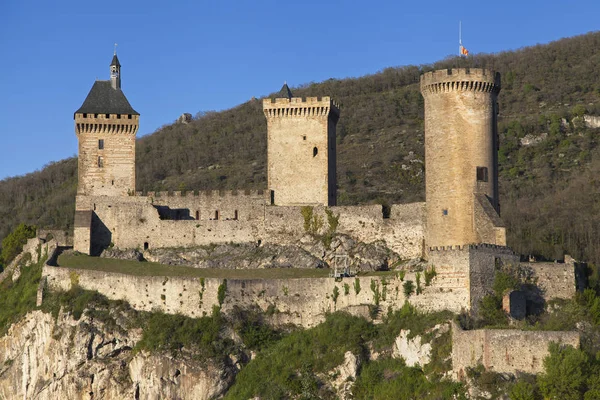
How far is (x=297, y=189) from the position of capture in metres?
63.6

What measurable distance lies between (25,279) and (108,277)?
290 inches

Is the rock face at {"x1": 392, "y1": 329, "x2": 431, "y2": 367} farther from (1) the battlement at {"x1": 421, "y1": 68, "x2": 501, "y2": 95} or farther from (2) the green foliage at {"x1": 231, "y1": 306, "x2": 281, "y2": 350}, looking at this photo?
(1) the battlement at {"x1": 421, "y1": 68, "x2": 501, "y2": 95}

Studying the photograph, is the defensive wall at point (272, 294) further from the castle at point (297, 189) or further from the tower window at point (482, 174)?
the tower window at point (482, 174)

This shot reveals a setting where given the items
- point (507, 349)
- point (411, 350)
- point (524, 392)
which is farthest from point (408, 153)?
point (524, 392)

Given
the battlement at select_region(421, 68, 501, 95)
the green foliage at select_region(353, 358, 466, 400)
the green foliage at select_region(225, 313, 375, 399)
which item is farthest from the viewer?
the battlement at select_region(421, 68, 501, 95)

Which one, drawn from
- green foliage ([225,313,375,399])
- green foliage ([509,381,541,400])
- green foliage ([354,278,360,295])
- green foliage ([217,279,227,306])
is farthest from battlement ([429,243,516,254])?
green foliage ([217,279,227,306])

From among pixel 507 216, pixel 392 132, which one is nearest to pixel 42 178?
pixel 392 132

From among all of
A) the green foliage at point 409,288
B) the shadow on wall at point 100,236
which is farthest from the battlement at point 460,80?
the shadow on wall at point 100,236

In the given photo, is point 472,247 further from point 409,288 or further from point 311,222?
point 311,222

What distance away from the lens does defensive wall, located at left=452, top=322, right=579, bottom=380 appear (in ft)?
152

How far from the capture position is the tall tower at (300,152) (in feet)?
209

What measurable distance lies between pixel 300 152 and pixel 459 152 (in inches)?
371

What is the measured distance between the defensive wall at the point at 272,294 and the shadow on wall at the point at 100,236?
549cm

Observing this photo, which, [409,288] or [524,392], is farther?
[409,288]
